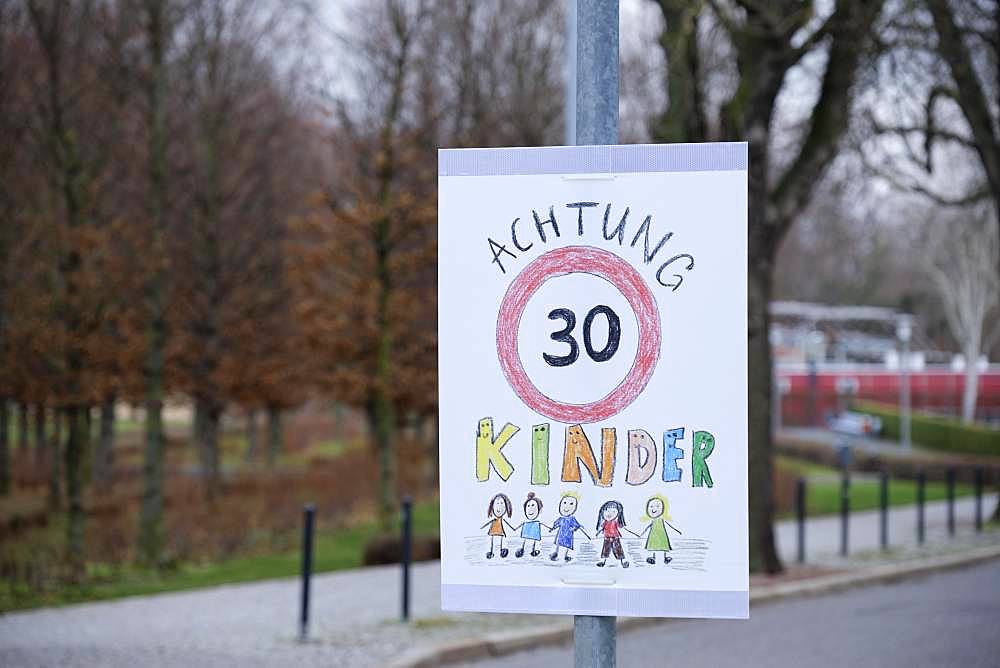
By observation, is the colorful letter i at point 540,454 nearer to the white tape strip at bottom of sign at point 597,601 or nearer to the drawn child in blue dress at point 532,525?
the drawn child in blue dress at point 532,525

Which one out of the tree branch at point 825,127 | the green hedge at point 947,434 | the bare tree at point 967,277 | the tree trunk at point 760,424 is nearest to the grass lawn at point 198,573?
the tree trunk at point 760,424

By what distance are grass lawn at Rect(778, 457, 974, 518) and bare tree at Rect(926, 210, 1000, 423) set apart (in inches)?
654

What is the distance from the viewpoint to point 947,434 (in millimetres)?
39438

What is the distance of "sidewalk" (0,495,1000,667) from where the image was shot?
9273 millimetres

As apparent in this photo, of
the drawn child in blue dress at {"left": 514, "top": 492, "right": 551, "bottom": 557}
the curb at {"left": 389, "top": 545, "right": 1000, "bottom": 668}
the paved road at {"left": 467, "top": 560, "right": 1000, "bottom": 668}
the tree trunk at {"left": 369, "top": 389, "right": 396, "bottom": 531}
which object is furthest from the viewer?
the tree trunk at {"left": 369, "top": 389, "right": 396, "bottom": 531}

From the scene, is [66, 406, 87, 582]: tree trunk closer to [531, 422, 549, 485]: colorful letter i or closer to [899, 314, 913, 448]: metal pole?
[531, 422, 549, 485]: colorful letter i

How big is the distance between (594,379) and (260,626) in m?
7.87

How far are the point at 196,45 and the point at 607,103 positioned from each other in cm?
1926

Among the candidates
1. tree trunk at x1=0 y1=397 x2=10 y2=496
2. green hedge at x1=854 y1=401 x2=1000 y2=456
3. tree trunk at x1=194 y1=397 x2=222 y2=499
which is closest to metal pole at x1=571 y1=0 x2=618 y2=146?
tree trunk at x1=194 y1=397 x2=222 y2=499

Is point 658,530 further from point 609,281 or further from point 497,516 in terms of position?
point 609,281

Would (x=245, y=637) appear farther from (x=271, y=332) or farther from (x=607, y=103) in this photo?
(x=271, y=332)

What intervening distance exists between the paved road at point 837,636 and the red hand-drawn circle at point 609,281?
20.4 feet

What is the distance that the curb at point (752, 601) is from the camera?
30.4 feet

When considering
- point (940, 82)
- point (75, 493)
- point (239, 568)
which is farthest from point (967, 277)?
point (75, 493)
